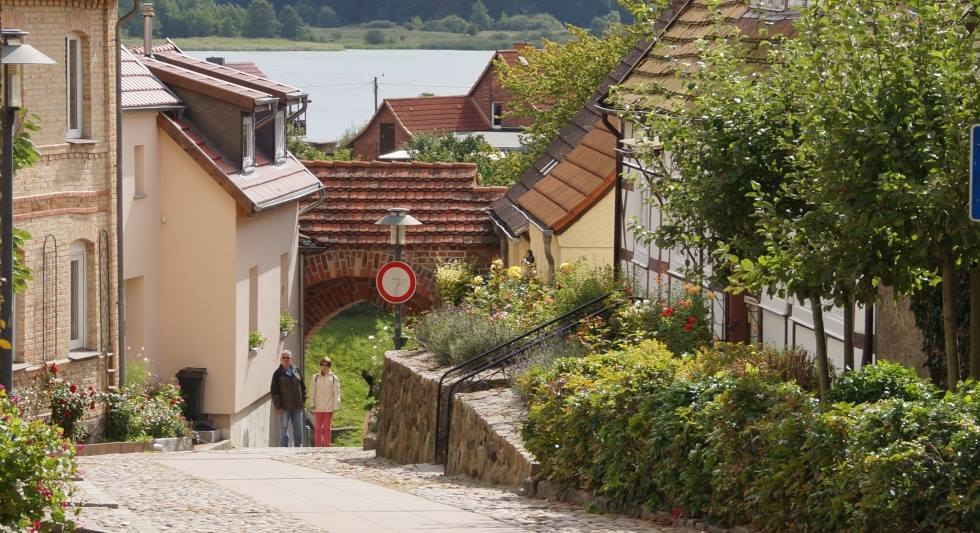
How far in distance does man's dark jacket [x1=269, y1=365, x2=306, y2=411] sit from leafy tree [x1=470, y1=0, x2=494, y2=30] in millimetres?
65983

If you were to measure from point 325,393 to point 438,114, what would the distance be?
1903 inches

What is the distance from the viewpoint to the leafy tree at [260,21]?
248 ft

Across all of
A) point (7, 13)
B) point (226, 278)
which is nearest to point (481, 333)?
point (7, 13)

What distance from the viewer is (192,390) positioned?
87.2 feet

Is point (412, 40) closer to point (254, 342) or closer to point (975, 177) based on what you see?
point (254, 342)

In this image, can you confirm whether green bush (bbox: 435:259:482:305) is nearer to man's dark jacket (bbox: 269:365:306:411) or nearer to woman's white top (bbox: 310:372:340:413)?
woman's white top (bbox: 310:372:340:413)

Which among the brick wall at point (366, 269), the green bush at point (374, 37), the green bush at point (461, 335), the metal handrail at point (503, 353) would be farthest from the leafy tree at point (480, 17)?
the metal handrail at point (503, 353)

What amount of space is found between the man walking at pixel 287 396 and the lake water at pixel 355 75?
191 feet

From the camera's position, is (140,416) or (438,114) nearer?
(140,416)

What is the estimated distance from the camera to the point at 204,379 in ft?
87.5

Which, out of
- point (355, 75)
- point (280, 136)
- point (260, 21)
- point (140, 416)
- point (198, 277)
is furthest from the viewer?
point (355, 75)

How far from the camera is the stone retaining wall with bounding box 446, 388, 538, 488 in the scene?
44.5 feet

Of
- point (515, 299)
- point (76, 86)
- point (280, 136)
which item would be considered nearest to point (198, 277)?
point (76, 86)

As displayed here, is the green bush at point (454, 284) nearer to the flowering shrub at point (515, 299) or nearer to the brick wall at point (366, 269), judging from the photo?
the flowering shrub at point (515, 299)
